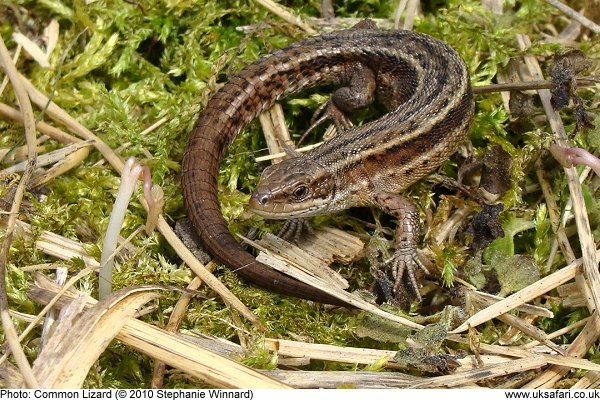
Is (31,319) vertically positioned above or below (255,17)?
below

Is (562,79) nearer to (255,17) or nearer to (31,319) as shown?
(255,17)

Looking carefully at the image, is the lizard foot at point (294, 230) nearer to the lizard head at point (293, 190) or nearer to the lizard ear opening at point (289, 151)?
the lizard head at point (293, 190)

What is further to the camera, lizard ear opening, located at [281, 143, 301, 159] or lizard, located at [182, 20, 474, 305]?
lizard ear opening, located at [281, 143, 301, 159]

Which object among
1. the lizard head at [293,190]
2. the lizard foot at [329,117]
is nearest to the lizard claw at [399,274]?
the lizard head at [293,190]

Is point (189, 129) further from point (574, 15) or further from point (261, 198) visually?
point (574, 15)

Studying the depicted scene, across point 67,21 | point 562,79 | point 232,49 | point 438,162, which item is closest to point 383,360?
point 438,162

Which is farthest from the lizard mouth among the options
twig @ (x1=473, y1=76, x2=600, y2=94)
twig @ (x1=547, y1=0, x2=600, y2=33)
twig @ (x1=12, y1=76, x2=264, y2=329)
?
twig @ (x1=547, y1=0, x2=600, y2=33)

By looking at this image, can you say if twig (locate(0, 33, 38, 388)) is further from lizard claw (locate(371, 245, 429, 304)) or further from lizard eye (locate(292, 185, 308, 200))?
lizard claw (locate(371, 245, 429, 304))
